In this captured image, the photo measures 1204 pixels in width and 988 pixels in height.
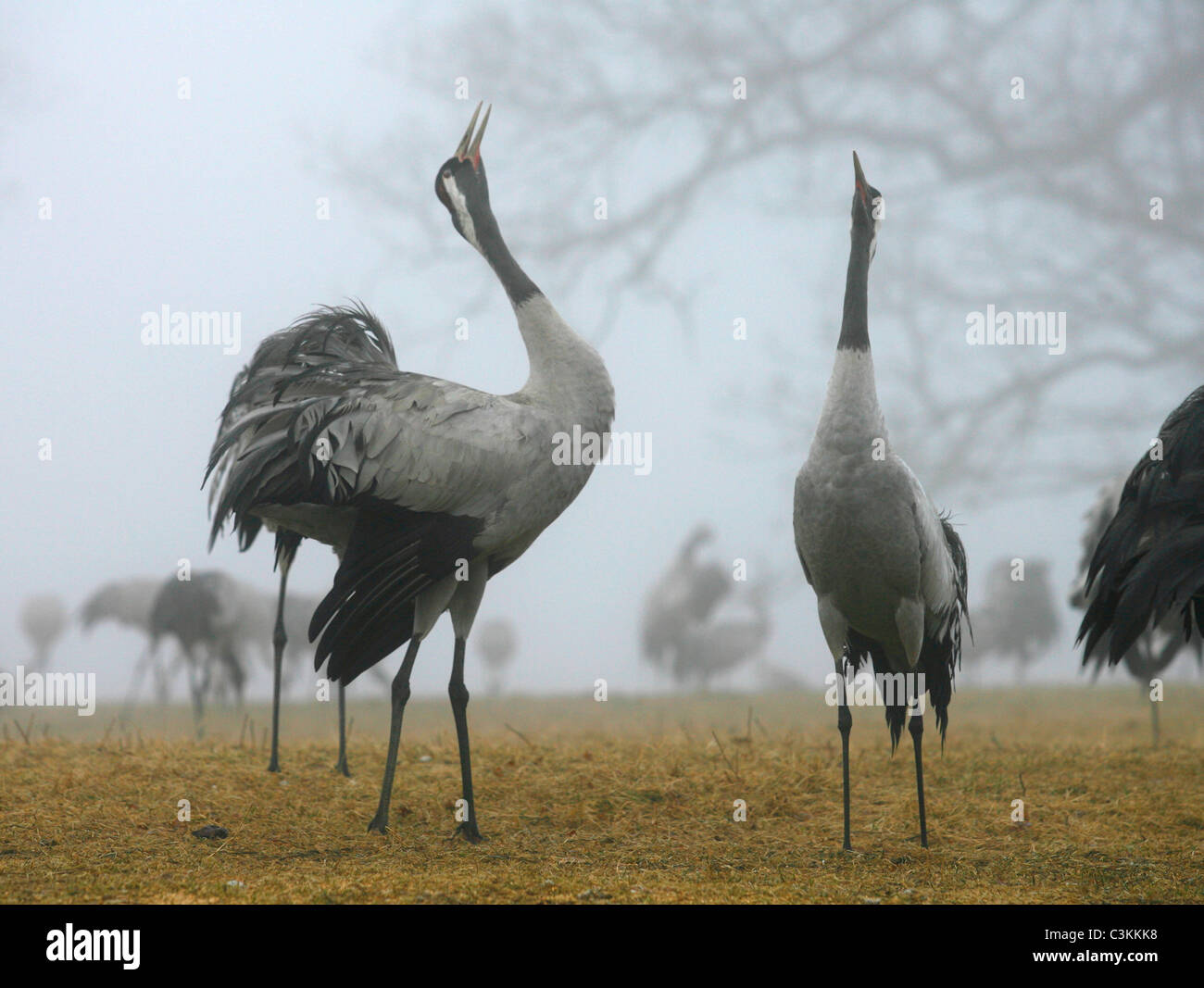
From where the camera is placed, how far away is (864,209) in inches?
238

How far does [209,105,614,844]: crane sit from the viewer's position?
5.70 metres

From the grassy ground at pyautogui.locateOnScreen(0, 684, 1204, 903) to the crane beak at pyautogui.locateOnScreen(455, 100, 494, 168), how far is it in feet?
11.1

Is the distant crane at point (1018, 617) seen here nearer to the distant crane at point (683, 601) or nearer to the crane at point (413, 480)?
the distant crane at point (683, 601)

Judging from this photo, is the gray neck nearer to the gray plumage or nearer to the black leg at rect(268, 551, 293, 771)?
the black leg at rect(268, 551, 293, 771)

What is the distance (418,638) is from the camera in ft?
19.1

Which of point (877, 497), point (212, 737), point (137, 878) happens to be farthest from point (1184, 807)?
point (212, 737)

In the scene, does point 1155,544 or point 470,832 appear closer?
point 1155,544

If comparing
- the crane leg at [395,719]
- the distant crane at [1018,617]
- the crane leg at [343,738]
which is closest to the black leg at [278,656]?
the crane leg at [343,738]

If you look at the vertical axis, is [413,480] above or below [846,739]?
above

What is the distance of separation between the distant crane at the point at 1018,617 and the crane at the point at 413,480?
1437 cm

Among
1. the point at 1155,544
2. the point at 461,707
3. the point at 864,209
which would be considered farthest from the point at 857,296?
the point at 461,707

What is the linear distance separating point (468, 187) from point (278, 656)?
9.42 ft

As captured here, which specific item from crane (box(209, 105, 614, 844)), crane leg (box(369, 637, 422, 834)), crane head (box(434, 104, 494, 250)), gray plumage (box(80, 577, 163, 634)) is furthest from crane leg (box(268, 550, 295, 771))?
gray plumage (box(80, 577, 163, 634))

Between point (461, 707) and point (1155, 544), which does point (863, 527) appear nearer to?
point (1155, 544)
